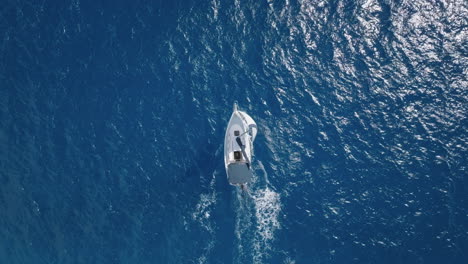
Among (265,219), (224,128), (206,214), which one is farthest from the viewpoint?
(224,128)

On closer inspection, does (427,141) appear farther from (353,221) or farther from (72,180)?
(72,180)

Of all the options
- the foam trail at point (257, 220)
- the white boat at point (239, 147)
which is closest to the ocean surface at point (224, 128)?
the foam trail at point (257, 220)

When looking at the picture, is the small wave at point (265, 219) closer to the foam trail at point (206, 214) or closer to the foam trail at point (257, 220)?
the foam trail at point (257, 220)

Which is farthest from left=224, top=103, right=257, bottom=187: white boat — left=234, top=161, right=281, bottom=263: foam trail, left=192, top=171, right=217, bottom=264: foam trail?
left=192, top=171, right=217, bottom=264: foam trail

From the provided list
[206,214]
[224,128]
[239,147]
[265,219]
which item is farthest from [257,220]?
[224,128]

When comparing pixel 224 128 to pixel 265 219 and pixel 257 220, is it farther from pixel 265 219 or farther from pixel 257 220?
pixel 265 219

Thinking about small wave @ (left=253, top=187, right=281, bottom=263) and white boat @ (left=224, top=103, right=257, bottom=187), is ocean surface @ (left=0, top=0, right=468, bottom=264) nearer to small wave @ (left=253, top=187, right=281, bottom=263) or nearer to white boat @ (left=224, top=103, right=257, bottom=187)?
small wave @ (left=253, top=187, right=281, bottom=263)
